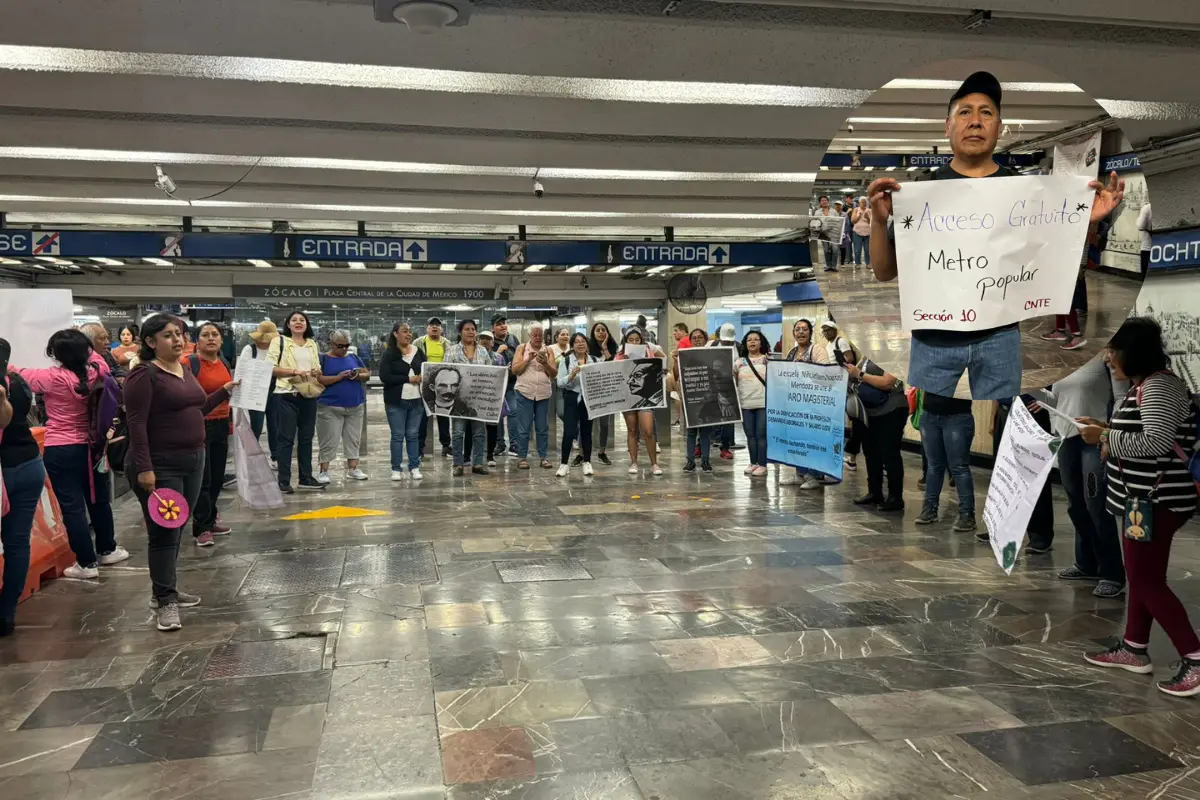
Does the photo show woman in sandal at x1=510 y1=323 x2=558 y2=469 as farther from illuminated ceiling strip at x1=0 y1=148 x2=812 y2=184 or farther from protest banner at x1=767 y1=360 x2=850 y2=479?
protest banner at x1=767 y1=360 x2=850 y2=479

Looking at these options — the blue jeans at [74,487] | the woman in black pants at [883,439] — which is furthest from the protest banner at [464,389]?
the blue jeans at [74,487]

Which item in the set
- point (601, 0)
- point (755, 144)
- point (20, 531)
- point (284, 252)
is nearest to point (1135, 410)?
point (601, 0)

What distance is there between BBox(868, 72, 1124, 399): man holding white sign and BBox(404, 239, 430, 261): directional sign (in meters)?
9.25

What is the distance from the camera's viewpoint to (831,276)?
135cm

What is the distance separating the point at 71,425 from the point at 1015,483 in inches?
217

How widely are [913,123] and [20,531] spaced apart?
5030 millimetres

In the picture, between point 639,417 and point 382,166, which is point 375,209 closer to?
point 382,166

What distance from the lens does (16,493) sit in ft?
14.7

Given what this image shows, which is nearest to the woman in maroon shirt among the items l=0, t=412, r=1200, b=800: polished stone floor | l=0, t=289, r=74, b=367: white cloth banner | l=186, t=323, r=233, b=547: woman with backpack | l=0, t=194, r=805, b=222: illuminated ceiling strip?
l=0, t=412, r=1200, b=800: polished stone floor

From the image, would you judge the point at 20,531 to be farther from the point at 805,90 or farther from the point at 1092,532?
the point at 1092,532

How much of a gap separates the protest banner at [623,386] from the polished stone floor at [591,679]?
3.66m

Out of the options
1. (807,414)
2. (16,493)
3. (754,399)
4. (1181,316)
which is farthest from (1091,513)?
(16,493)

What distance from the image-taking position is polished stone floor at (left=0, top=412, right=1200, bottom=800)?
9.20ft

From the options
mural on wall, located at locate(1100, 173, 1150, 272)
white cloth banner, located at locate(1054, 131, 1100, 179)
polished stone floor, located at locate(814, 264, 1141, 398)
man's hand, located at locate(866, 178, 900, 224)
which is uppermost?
white cloth banner, located at locate(1054, 131, 1100, 179)
